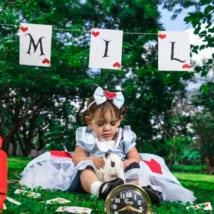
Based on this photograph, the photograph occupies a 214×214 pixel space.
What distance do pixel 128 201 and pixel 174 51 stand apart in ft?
10.7

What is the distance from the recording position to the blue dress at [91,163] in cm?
332

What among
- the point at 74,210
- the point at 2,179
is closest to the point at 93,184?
the point at 74,210

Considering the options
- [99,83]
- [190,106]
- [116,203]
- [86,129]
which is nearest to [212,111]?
[190,106]

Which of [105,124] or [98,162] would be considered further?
[105,124]

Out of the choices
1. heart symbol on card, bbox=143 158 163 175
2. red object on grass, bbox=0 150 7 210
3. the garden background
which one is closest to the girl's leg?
heart symbol on card, bbox=143 158 163 175

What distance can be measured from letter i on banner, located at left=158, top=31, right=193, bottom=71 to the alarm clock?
3.15m

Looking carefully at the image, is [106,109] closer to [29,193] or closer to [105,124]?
[105,124]

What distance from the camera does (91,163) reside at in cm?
319

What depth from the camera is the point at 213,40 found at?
5.30m

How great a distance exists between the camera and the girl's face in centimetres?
339

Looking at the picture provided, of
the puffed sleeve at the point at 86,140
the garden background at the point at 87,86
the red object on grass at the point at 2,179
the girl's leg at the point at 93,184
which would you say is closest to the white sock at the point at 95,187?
the girl's leg at the point at 93,184

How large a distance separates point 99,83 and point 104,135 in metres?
10.5

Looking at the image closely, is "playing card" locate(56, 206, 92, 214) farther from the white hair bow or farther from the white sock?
the white hair bow

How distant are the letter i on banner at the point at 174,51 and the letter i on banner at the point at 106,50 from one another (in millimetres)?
454
